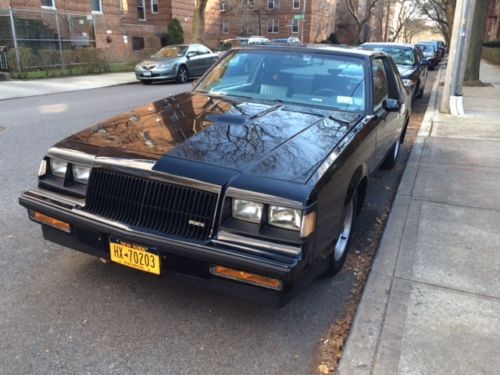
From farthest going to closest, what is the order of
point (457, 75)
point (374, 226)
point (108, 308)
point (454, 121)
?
point (457, 75)
point (454, 121)
point (374, 226)
point (108, 308)

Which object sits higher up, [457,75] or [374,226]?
[457,75]

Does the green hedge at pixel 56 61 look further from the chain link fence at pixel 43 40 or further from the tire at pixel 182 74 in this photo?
the tire at pixel 182 74

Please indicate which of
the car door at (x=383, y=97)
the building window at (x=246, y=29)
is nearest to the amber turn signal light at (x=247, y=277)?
the car door at (x=383, y=97)

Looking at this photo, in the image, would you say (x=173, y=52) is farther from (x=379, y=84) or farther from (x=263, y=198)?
(x=263, y=198)

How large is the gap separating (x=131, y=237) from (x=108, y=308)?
26.0 inches

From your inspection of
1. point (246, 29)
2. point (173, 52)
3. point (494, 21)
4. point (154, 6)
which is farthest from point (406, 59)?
point (494, 21)

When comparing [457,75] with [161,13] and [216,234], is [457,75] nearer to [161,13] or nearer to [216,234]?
[216,234]

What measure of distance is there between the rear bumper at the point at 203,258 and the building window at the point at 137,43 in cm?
2993

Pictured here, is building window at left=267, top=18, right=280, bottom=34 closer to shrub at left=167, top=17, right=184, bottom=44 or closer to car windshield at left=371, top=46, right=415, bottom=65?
shrub at left=167, top=17, right=184, bottom=44

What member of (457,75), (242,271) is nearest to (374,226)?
(242,271)

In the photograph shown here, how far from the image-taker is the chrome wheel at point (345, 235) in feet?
11.7

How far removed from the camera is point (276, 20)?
54.3m

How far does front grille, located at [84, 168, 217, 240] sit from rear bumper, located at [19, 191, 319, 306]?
77 millimetres

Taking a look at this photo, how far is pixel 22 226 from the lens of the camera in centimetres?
427
